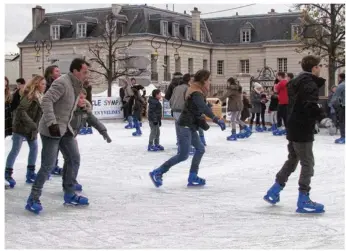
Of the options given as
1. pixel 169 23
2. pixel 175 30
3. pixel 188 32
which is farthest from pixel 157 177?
pixel 188 32

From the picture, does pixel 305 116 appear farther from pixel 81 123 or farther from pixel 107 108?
pixel 107 108

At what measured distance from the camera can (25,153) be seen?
13.4 m

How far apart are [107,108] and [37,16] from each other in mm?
39188

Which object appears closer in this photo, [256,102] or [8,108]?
[8,108]

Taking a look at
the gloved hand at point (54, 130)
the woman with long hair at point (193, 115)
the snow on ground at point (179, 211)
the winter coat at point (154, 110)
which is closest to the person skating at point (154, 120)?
the winter coat at point (154, 110)

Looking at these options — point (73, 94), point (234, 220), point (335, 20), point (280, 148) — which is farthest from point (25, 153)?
point (335, 20)

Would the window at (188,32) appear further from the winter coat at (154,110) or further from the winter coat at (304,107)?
the winter coat at (304,107)

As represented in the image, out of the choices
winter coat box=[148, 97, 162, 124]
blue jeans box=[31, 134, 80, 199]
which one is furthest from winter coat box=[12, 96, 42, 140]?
winter coat box=[148, 97, 162, 124]

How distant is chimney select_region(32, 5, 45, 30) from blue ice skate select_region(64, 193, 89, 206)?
57620 mm

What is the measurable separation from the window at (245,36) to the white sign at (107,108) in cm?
3769

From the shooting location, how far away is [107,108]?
1045 inches

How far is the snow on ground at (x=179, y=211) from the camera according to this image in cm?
567

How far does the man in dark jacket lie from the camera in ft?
22.1

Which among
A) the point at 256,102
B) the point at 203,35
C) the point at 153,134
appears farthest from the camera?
the point at 203,35
